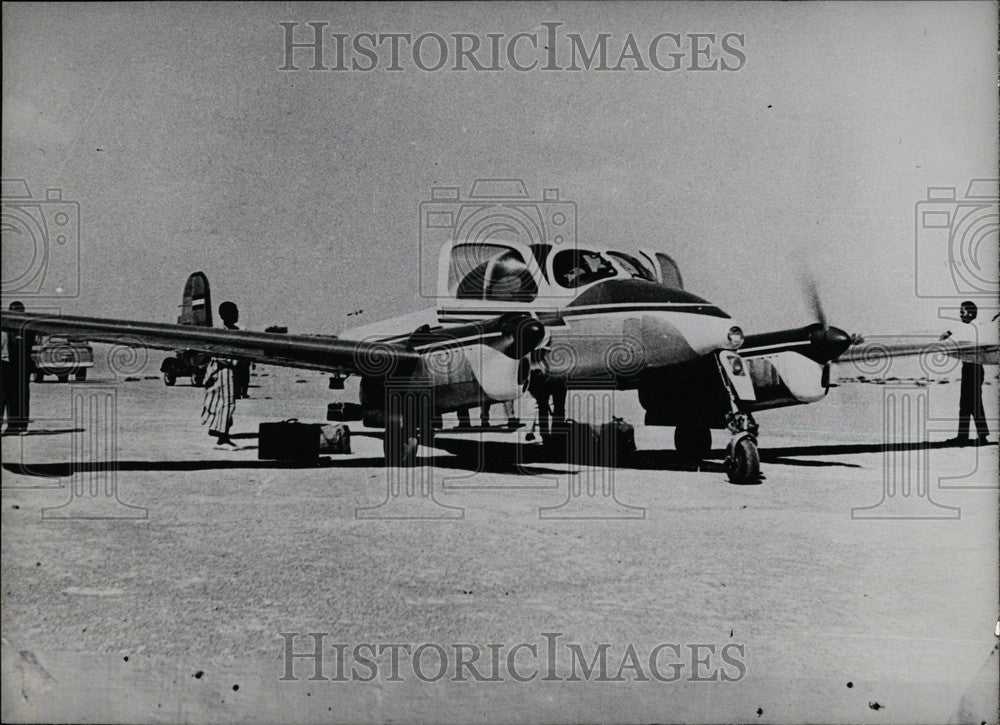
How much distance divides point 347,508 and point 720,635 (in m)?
2.61

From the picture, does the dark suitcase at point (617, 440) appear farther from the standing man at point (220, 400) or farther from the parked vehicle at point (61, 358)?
the parked vehicle at point (61, 358)

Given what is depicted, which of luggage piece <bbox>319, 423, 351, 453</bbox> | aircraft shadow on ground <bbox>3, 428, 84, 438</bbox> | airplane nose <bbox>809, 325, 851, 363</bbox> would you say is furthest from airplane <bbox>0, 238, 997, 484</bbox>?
aircraft shadow on ground <bbox>3, 428, 84, 438</bbox>

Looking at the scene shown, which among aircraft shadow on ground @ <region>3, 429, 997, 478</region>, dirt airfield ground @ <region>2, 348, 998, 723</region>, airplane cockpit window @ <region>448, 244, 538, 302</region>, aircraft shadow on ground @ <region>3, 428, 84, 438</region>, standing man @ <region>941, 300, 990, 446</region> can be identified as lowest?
dirt airfield ground @ <region>2, 348, 998, 723</region>

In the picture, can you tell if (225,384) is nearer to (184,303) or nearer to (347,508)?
(184,303)

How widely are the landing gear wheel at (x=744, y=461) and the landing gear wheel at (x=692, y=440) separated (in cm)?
113

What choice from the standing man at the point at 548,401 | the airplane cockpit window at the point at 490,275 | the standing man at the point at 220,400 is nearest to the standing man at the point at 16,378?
the standing man at the point at 220,400

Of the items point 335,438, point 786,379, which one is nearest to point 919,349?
point 786,379

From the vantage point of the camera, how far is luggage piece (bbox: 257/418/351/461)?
633 cm

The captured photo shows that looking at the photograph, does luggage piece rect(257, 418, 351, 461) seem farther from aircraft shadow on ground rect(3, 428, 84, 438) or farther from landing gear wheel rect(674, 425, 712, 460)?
landing gear wheel rect(674, 425, 712, 460)

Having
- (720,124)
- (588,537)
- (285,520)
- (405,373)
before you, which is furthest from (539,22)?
(285,520)

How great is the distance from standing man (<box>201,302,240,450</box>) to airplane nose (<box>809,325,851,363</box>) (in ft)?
16.6

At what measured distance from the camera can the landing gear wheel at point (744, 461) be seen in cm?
570

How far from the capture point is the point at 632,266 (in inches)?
233

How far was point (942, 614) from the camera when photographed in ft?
14.2
